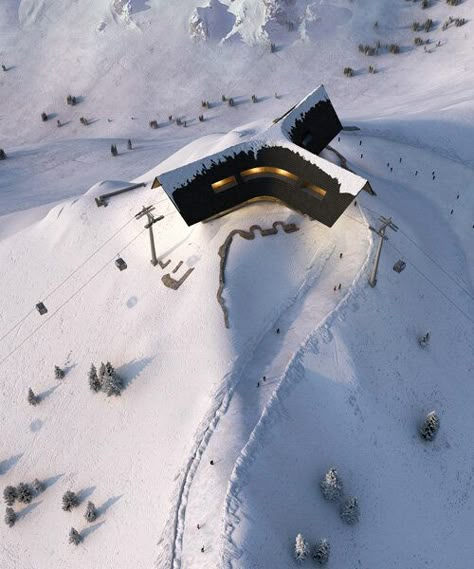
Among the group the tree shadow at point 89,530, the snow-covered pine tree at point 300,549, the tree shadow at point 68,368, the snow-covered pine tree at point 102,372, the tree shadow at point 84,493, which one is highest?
the tree shadow at point 68,368

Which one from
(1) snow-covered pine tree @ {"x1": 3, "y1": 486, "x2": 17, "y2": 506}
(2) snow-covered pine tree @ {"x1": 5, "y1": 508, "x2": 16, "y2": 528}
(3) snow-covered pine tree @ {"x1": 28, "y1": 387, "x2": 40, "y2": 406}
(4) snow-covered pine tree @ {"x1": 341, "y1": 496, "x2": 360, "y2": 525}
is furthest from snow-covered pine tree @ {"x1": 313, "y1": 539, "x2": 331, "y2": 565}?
(3) snow-covered pine tree @ {"x1": 28, "y1": 387, "x2": 40, "y2": 406}

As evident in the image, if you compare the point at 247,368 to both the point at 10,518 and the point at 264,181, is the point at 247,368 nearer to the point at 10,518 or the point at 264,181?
the point at 264,181

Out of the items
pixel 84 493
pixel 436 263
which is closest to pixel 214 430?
pixel 84 493

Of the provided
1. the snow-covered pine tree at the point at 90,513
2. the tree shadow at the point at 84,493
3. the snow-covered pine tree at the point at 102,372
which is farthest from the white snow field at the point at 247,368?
the snow-covered pine tree at the point at 102,372

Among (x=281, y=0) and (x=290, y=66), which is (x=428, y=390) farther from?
(x=281, y=0)

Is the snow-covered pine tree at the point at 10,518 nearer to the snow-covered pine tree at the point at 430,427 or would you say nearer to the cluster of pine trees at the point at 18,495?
the cluster of pine trees at the point at 18,495

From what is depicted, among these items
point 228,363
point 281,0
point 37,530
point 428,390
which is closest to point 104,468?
point 37,530
